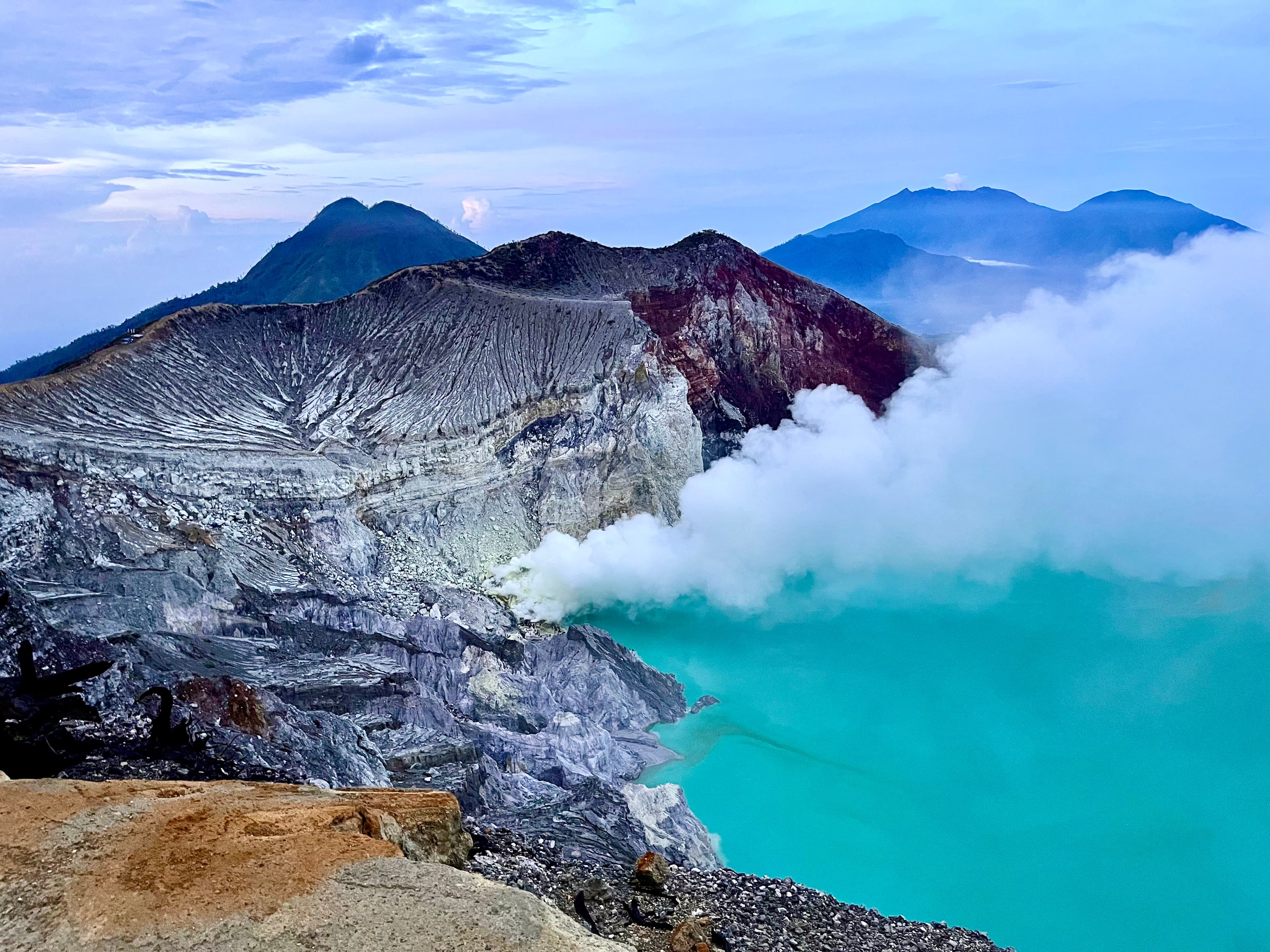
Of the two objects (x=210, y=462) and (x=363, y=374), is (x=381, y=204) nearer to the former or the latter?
(x=363, y=374)

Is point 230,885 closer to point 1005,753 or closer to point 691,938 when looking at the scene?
point 691,938

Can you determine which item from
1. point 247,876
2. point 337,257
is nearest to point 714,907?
point 247,876

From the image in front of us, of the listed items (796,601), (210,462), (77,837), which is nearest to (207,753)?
(77,837)

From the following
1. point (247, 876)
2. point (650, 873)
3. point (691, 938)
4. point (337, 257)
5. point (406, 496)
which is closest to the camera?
point (247, 876)

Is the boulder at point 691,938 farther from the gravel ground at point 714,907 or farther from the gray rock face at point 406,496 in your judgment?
the gray rock face at point 406,496

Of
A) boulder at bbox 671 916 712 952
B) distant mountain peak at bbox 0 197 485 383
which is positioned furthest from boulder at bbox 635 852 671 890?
distant mountain peak at bbox 0 197 485 383

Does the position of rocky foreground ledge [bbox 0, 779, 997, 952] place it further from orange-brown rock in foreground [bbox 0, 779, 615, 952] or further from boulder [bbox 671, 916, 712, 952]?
boulder [bbox 671, 916, 712, 952]
